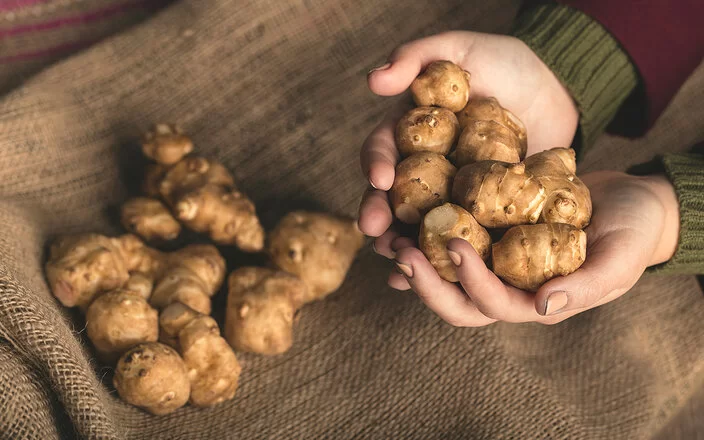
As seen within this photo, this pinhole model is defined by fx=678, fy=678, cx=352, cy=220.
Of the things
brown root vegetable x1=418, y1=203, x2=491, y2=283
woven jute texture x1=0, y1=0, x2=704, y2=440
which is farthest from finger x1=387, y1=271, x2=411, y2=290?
woven jute texture x1=0, y1=0, x2=704, y2=440

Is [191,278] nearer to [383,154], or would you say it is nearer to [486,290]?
[383,154]

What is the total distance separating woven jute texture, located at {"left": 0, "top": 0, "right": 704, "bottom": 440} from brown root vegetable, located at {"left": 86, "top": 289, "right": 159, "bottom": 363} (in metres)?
0.04

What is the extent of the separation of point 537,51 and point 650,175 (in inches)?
13.0

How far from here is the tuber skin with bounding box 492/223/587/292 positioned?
3.06ft

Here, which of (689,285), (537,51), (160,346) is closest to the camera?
(160,346)

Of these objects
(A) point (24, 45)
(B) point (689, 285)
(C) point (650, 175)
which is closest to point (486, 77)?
(C) point (650, 175)

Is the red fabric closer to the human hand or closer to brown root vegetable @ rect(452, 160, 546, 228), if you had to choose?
the human hand

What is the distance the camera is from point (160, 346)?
1.13 m

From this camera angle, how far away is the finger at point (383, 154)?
102 centimetres

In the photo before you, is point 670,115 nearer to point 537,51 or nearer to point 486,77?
point 537,51

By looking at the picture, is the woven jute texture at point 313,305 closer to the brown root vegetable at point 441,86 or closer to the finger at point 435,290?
the finger at point 435,290

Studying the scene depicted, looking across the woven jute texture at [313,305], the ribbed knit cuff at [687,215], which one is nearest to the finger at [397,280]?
the woven jute texture at [313,305]

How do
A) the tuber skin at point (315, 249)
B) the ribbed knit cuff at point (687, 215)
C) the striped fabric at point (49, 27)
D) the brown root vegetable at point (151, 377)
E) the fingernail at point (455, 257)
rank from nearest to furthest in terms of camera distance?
the fingernail at point (455, 257) → the brown root vegetable at point (151, 377) → the ribbed knit cuff at point (687, 215) → the tuber skin at point (315, 249) → the striped fabric at point (49, 27)

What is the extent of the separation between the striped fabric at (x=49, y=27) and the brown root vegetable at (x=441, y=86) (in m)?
0.93
